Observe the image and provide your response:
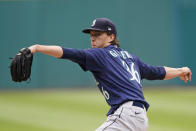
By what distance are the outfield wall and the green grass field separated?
1.00 meters

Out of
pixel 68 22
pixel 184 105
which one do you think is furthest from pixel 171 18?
pixel 184 105

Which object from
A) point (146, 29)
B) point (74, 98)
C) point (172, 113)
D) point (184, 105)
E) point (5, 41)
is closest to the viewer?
point (172, 113)

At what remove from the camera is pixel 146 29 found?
17875 millimetres

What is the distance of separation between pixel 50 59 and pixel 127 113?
12.5 m

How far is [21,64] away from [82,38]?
12.9 metres

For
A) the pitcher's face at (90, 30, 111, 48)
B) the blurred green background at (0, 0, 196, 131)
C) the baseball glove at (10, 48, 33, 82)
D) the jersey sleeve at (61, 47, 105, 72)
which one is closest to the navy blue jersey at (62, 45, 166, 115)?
the jersey sleeve at (61, 47, 105, 72)

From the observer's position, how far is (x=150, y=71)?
222 inches

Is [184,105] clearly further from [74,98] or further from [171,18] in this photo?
[171,18]

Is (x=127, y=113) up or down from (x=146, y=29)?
up

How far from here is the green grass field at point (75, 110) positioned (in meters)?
9.62

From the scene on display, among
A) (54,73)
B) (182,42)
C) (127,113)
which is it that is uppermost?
(127,113)

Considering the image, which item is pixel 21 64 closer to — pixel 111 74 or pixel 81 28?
pixel 111 74

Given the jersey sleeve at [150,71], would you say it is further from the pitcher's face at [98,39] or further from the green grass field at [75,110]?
the green grass field at [75,110]

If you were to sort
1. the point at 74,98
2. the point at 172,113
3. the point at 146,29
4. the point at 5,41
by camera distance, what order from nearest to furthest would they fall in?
1. the point at 172,113
2. the point at 74,98
3. the point at 5,41
4. the point at 146,29
